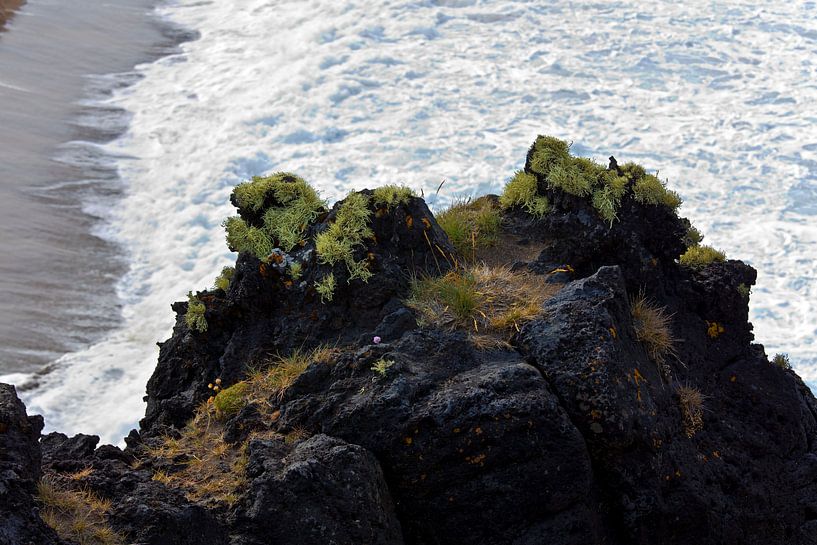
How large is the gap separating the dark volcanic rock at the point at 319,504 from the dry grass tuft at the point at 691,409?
1998 mm

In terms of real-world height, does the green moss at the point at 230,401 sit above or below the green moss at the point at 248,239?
below

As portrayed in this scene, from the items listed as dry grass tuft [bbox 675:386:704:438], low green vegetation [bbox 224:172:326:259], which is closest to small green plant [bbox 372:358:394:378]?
low green vegetation [bbox 224:172:326:259]

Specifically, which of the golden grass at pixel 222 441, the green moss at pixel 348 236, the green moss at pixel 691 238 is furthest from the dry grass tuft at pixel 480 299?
the green moss at pixel 691 238

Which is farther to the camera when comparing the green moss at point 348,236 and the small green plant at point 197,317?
the small green plant at point 197,317

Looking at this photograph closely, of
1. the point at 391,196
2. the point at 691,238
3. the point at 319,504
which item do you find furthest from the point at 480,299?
the point at 691,238

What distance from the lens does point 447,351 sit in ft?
17.1

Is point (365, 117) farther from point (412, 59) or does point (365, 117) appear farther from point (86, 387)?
point (86, 387)

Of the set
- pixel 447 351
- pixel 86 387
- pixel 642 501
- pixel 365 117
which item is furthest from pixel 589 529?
pixel 365 117

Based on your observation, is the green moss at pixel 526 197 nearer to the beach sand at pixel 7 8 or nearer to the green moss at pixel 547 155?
the green moss at pixel 547 155

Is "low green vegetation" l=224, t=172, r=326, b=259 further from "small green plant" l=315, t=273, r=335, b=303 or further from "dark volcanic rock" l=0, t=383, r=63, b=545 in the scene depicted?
"dark volcanic rock" l=0, t=383, r=63, b=545

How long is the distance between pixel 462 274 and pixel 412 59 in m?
19.3

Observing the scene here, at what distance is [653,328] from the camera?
19.0 ft

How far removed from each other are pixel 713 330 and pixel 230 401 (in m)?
3.31

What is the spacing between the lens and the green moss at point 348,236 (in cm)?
560
